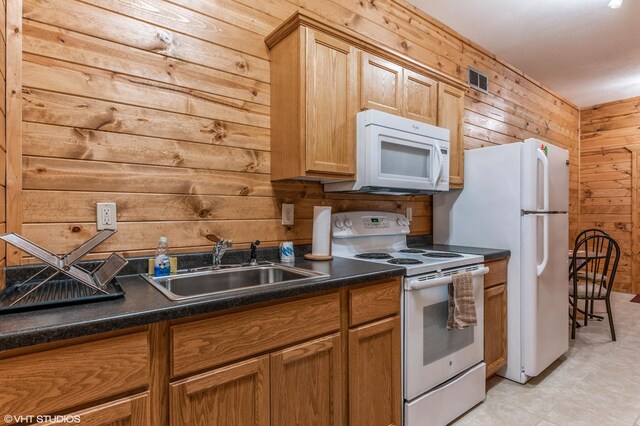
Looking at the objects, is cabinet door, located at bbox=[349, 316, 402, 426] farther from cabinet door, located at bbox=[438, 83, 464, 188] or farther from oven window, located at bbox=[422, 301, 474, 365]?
cabinet door, located at bbox=[438, 83, 464, 188]

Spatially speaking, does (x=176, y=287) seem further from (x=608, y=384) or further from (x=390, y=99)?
(x=608, y=384)

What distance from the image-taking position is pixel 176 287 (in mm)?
1514

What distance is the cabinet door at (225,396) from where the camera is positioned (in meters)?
1.08

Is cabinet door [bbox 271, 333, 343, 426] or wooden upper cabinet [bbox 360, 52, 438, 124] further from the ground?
wooden upper cabinet [bbox 360, 52, 438, 124]

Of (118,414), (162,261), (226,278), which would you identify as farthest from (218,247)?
(118,414)

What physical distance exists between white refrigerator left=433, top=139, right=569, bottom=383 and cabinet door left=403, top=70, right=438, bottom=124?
0.52 meters

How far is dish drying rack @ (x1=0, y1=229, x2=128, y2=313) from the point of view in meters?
1.00

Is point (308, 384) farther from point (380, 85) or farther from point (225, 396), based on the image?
point (380, 85)

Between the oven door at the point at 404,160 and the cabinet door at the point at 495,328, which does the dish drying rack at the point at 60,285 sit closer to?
the oven door at the point at 404,160

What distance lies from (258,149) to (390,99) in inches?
34.3

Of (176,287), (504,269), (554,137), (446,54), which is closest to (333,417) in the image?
(176,287)

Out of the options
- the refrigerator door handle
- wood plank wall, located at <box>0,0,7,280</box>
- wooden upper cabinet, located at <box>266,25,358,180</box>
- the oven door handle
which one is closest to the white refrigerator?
the refrigerator door handle

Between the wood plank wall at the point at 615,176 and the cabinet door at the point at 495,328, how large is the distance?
Result: 3891 millimetres

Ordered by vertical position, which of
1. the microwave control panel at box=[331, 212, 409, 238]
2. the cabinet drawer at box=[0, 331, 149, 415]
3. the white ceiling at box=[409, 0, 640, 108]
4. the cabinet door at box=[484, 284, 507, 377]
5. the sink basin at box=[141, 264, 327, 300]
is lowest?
the cabinet door at box=[484, 284, 507, 377]
